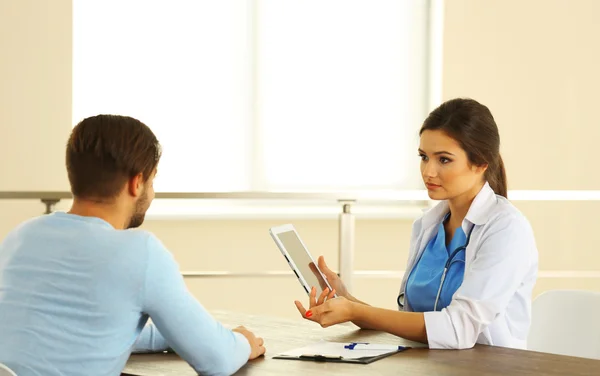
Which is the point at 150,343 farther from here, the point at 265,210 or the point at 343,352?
the point at 265,210

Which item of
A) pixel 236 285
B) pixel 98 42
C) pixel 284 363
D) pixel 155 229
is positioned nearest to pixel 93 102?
pixel 98 42

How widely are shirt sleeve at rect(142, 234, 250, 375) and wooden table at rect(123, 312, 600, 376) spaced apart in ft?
0.27

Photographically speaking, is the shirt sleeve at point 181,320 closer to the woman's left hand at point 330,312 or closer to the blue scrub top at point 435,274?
the woman's left hand at point 330,312

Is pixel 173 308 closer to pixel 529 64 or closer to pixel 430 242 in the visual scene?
pixel 430 242

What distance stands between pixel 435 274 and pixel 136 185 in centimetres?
93

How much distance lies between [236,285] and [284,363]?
3494mm

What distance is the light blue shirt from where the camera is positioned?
1.49 metres

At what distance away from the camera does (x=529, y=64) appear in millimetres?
5391

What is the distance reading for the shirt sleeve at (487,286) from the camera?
1916mm

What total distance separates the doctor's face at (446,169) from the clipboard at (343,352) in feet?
1.58

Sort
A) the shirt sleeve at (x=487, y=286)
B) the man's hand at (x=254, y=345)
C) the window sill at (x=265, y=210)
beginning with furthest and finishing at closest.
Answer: the window sill at (x=265, y=210) → the shirt sleeve at (x=487, y=286) → the man's hand at (x=254, y=345)

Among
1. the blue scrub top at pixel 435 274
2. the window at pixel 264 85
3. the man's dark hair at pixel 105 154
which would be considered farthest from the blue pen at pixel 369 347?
the window at pixel 264 85

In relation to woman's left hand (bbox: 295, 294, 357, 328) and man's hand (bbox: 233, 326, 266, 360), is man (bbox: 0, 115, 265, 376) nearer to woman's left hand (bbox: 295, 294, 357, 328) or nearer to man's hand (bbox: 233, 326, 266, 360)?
man's hand (bbox: 233, 326, 266, 360)

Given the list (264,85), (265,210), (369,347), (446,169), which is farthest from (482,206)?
(264,85)
